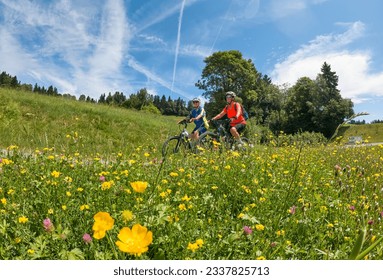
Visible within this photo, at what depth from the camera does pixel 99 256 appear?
195 centimetres

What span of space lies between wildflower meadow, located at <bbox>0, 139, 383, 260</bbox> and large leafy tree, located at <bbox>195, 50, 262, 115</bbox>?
30588mm

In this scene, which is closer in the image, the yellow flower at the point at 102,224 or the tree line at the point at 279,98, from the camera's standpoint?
the yellow flower at the point at 102,224

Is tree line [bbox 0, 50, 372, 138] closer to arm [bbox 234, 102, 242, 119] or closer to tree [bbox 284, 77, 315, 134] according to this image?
tree [bbox 284, 77, 315, 134]

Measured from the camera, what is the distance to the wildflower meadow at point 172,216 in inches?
81.4

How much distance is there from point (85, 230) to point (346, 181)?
3795 mm

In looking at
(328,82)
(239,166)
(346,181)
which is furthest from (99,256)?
(328,82)

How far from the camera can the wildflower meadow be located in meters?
2.07

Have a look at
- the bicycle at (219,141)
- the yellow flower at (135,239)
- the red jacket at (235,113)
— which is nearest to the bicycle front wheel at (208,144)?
the bicycle at (219,141)

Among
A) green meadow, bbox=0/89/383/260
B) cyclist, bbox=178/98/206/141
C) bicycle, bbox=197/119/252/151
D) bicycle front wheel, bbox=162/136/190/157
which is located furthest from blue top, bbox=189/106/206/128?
green meadow, bbox=0/89/383/260

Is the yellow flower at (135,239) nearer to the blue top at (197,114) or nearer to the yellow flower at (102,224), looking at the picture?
the yellow flower at (102,224)

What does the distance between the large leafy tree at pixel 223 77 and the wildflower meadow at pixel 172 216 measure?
30.6m

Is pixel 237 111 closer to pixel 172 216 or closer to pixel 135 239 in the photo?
pixel 172 216

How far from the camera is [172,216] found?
2.46 meters

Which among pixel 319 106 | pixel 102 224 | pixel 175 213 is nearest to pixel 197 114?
pixel 175 213
